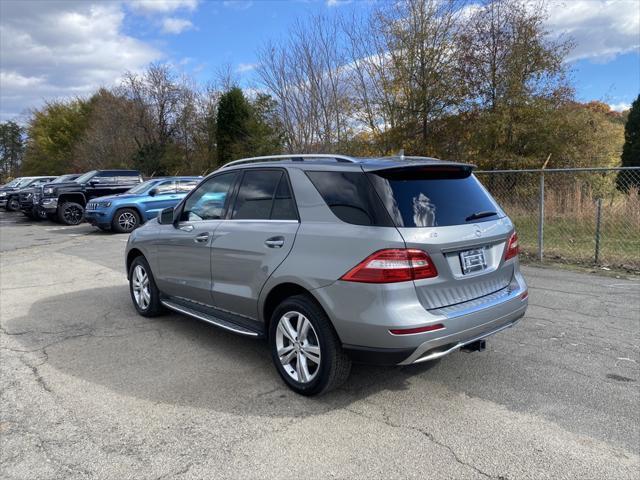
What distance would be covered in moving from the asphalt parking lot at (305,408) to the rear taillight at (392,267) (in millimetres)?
975

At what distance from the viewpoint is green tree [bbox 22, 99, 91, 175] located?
5066cm

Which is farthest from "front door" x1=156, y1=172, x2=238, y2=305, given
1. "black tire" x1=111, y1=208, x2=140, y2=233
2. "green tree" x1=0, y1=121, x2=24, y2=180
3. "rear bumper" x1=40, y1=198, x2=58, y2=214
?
"green tree" x1=0, y1=121, x2=24, y2=180

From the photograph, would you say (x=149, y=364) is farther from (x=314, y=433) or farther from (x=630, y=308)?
(x=630, y=308)

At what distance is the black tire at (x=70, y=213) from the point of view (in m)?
17.7

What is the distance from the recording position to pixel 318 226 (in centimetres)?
335

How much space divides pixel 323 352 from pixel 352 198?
1075 mm

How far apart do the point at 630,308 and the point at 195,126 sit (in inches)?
1405

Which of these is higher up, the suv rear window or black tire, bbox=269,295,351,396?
the suv rear window

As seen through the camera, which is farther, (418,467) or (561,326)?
(561,326)

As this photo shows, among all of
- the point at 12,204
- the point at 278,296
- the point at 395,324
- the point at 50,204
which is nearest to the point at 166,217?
the point at 278,296

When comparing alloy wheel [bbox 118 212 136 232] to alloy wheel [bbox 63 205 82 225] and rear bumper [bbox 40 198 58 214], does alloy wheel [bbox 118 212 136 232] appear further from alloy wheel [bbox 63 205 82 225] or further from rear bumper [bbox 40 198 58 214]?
rear bumper [bbox 40 198 58 214]

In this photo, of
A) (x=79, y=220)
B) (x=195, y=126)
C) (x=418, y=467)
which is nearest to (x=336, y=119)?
(x=79, y=220)

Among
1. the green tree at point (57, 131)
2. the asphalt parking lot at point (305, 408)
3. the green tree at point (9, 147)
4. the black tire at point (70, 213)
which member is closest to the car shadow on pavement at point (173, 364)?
the asphalt parking lot at point (305, 408)

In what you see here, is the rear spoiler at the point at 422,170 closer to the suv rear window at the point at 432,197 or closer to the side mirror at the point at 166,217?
the suv rear window at the point at 432,197
